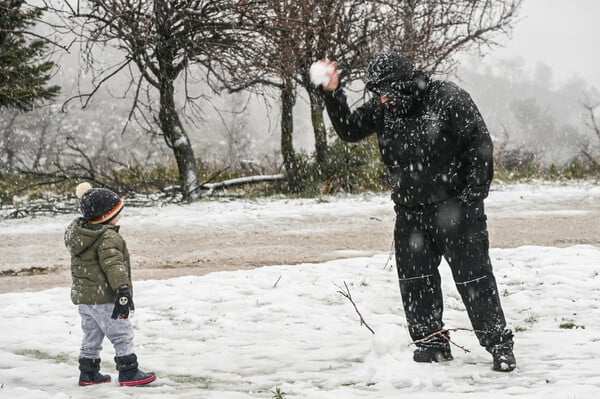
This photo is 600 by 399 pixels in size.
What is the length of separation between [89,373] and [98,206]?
1.00m

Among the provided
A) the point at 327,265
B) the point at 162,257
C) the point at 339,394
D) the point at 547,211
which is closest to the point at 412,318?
the point at 339,394

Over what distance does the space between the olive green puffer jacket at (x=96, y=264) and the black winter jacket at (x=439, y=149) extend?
172cm

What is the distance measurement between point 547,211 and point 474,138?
8.21m

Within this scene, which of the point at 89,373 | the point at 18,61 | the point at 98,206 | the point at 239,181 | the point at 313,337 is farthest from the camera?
the point at 239,181

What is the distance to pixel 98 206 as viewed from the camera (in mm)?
3914

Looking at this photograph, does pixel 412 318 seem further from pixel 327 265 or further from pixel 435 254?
pixel 327 265

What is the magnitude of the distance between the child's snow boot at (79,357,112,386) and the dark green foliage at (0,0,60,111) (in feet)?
28.4

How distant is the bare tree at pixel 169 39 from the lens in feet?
37.4

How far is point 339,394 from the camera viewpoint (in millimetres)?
3346

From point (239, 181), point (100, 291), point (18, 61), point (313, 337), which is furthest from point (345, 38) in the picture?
point (100, 291)

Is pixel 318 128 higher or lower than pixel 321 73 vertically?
higher

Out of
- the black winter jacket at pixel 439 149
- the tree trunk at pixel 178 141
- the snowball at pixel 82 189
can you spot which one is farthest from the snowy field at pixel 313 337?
the tree trunk at pixel 178 141

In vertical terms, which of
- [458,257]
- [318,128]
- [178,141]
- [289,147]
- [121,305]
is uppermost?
[318,128]

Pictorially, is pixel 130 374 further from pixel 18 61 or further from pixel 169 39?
pixel 18 61
